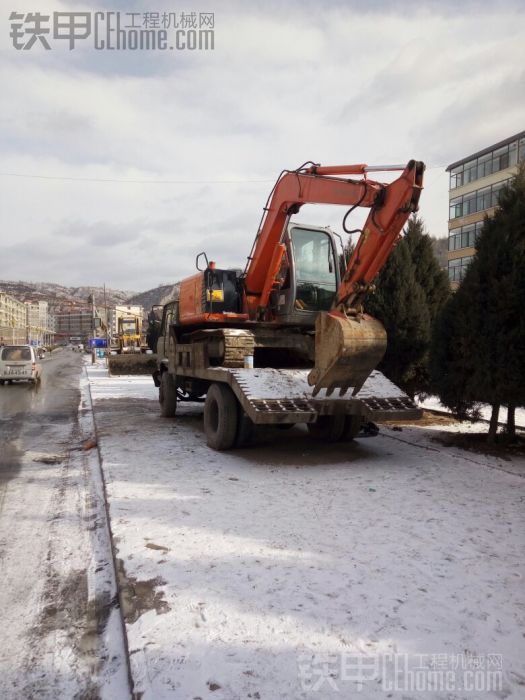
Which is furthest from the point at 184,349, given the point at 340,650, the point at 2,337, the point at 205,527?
the point at 2,337

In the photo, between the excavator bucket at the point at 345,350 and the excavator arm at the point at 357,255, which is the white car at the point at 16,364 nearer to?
the excavator arm at the point at 357,255

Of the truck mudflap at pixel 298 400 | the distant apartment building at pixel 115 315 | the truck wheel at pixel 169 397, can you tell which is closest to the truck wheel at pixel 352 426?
the truck mudflap at pixel 298 400

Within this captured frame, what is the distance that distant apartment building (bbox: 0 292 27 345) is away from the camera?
279ft

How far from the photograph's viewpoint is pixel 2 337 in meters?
82.0

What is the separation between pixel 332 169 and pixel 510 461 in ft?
15.8

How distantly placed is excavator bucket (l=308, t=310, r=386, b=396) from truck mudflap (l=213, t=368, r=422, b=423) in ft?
0.65

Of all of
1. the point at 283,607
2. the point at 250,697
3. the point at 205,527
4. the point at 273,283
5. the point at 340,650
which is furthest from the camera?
the point at 273,283

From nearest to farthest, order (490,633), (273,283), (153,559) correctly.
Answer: (490,633), (153,559), (273,283)

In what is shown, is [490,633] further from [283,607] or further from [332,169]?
[332,169]

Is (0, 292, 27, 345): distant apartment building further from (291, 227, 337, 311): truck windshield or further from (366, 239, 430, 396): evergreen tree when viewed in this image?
(291, 227, 337, 311): truck windshield

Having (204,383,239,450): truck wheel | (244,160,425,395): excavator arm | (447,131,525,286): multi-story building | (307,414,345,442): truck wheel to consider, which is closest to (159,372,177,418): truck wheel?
(204,383,239,450): truck wheel

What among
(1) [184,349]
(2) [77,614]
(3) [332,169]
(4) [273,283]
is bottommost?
(2) [77,614]

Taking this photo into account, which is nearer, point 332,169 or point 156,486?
point 156,486

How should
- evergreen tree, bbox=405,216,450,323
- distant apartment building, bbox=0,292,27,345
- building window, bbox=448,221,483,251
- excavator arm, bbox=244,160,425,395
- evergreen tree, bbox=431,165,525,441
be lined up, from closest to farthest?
excavator arm, bbox=244,160,425,395
evergreen tree, bbox=431,165,525,441
evergreen tree, bbox=405,216,450,323
building window, bbox=448,221,483,251
distant apartment building, bbox=0,292,27,345
